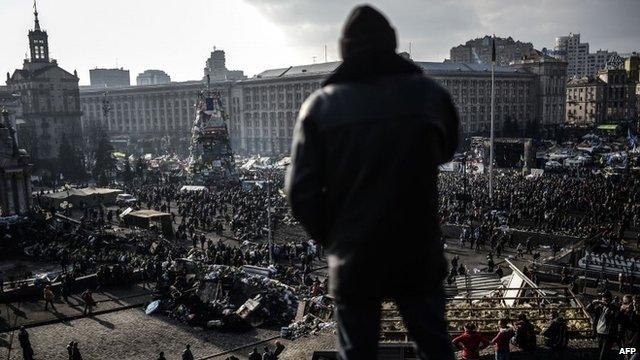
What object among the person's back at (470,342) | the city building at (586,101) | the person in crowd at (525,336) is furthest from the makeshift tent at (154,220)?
the city building at (586,101)

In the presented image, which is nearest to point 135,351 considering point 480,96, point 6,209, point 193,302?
point 193,302

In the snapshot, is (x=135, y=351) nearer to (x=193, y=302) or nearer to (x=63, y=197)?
(x=193, y=302)

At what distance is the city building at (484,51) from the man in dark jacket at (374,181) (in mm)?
147148

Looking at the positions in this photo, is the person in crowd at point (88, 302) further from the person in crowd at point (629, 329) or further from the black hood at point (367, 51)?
the black hood at point (367, 51)

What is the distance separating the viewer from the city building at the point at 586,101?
121 m

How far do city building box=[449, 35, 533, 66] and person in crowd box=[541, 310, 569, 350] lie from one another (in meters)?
141

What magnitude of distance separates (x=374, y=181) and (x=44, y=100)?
95.2 metres

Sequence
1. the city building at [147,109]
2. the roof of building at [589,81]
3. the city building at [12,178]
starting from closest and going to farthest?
the city building at [12,178] → the city building at [147,109] → the roof of building at [589,81]

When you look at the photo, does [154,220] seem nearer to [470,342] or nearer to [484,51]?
[470,342]

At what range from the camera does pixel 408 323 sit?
272cm

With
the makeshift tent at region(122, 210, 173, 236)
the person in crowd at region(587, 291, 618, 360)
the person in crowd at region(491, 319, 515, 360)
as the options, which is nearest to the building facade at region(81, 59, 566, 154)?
the makeshift tent at region(122, 210, 173, 236)

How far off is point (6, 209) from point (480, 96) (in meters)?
81.8

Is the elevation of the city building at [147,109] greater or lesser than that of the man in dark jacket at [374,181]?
greater

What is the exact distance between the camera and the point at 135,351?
16.9 meters
